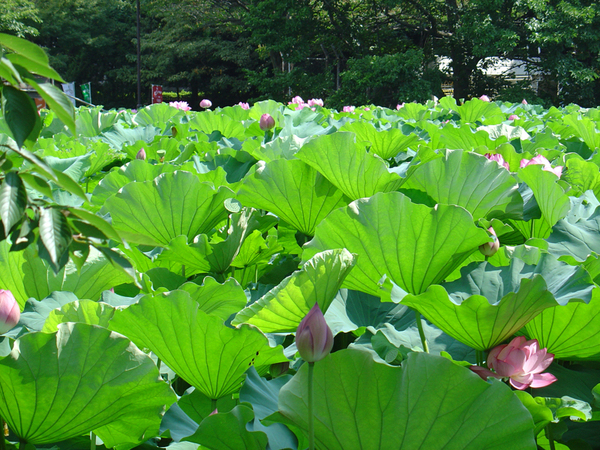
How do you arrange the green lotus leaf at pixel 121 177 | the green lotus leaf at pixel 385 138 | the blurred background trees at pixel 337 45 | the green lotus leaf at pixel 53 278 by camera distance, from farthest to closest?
the blurred background trees at pixel 337 45, the green lotus leaf at pixel 385 138, the green lotus leaf at pixel 121 177, the green lotus leaf at pixel 53 278

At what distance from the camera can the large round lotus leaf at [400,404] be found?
463mm

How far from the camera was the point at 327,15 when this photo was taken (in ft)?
55.7

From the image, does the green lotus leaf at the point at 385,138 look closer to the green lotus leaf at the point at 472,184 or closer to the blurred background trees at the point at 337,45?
the green lotus leaf at the point at 472,184

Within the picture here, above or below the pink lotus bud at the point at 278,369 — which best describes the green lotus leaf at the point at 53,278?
above

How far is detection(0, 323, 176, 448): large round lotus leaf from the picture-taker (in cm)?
52

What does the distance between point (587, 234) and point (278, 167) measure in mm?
483

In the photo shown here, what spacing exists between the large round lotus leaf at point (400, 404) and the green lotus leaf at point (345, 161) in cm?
48

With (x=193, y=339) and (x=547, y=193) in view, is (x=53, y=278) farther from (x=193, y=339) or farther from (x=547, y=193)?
(x=547, y=193)

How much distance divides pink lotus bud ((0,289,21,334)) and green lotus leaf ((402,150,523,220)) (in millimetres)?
612

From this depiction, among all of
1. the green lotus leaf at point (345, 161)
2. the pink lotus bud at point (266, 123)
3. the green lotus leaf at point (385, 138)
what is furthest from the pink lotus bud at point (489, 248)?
the pink lotus bud at point (266, 123)

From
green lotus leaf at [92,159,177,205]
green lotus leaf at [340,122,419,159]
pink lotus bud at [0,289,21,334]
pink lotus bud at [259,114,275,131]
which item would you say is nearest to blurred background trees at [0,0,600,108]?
pink lotus bud at [259,114,275,131]

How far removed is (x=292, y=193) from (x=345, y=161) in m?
0.11

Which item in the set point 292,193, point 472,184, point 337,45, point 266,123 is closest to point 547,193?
point 472,184

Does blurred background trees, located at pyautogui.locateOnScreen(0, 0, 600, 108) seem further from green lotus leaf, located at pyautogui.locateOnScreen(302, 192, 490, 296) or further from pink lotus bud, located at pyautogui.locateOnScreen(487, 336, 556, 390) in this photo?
pink lotus bud, located at pyautogui.locateOnScreen(487, 336, 556, 390)
